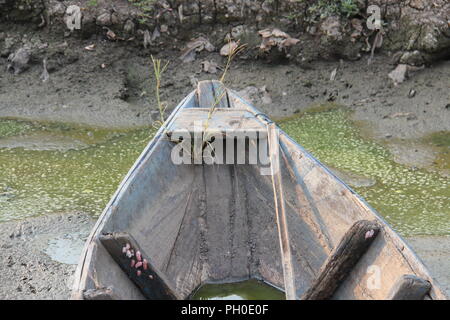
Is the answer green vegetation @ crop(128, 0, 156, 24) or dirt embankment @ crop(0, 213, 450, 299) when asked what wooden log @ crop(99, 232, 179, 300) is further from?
green vegetation @ crop(128, 0, 156, 24)

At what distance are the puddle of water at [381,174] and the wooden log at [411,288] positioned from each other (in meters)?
1.73

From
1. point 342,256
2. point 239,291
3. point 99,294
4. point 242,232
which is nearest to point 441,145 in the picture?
point 242,232

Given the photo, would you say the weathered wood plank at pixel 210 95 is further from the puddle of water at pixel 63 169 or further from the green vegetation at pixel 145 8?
the green vegetation at pixel 145 8

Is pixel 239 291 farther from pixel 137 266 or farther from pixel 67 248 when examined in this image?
pixel 67 248

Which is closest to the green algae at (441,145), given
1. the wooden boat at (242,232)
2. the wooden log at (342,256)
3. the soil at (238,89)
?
→ the soil at (238,89)

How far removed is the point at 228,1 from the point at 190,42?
589 mm

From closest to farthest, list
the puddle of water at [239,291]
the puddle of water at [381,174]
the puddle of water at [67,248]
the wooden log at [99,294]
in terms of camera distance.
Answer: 1. the wooden log at [99,294]
2. the puddle of water at [239,291]
3. the puddle of water at [67,248]
4. the puddle of water at [381,174]

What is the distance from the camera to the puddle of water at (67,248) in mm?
4371

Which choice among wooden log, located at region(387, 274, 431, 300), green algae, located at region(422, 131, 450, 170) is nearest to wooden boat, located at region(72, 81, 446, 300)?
wooden log, located at region(387, 274, 431, 300)

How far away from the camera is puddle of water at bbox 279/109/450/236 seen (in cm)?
480

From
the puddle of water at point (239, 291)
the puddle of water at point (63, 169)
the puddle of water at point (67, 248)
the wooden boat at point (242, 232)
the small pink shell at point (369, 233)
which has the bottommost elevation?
the puddle of water at point (63, 169)

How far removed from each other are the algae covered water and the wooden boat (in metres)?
0.98

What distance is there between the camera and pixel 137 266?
10.9 feet
